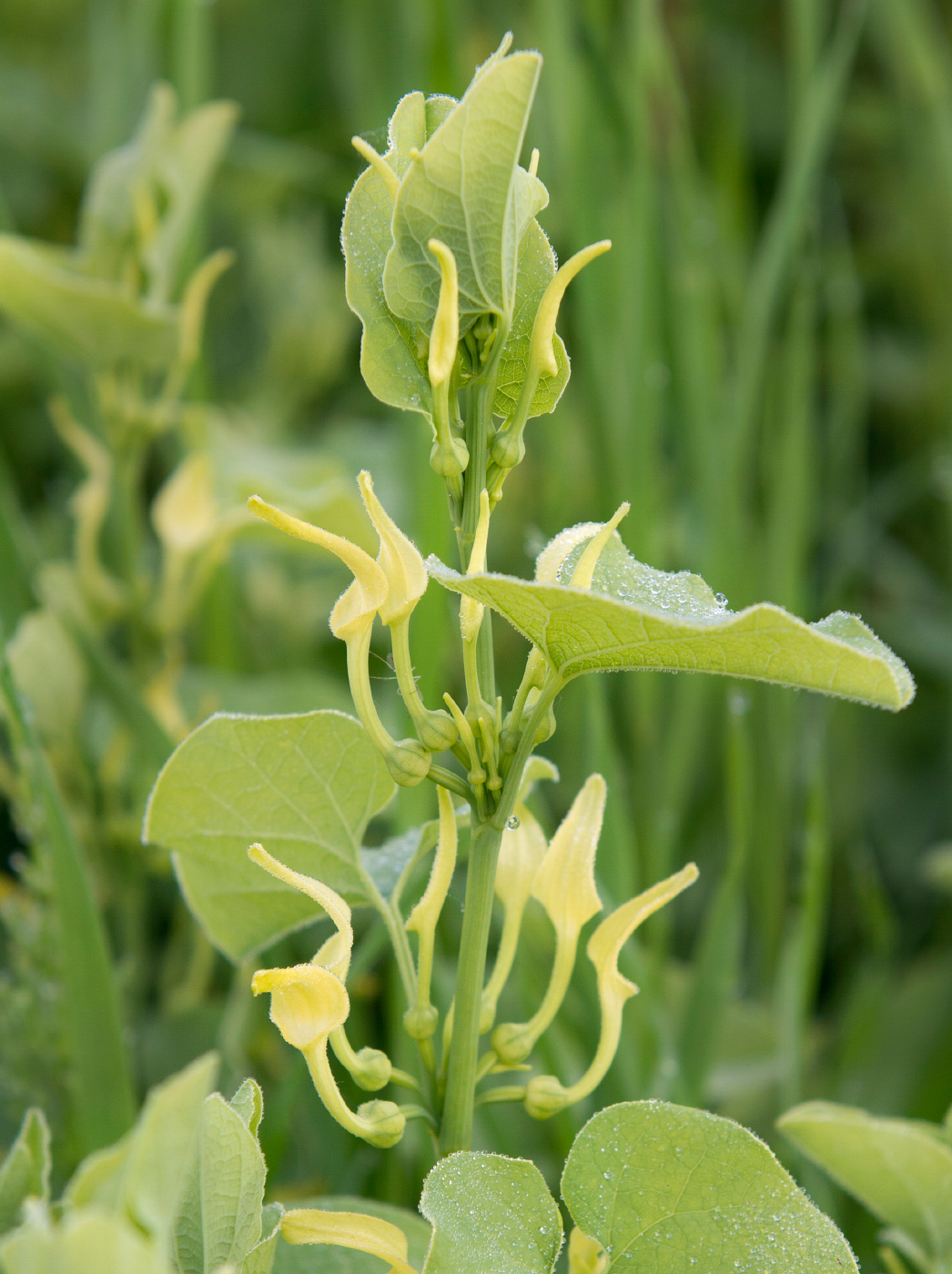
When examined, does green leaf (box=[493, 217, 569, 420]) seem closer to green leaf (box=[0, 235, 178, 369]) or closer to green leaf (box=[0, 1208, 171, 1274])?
green leaf (box=[0, 1208, 171, 1274])

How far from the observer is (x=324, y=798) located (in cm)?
26

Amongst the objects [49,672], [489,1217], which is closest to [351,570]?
[489,1217]

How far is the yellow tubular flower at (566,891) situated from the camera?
0.24 meters

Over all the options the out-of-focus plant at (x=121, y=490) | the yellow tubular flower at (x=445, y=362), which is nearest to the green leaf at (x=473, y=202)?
the yellow tubular flower at (x=445, y=362)

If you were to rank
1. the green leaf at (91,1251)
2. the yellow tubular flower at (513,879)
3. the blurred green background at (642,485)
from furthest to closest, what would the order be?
1. the blurred green background at (642,485)
2. the yellow tubular flower at (513,879)
3. the green leaf at (91,1251)

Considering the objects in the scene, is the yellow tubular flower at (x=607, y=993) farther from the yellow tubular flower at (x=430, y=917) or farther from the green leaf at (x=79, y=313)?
the green leaf at (x=79, y=313)

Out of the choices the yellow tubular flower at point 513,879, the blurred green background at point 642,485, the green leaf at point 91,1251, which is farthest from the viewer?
the blurred green background at point 642,485

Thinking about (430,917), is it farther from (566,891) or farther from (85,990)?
(85,990)

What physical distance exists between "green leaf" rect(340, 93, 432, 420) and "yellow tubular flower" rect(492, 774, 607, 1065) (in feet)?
0.27

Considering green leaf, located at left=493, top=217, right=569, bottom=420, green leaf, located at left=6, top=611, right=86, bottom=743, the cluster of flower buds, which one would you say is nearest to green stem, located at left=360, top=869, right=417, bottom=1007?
the cluster of flower buds

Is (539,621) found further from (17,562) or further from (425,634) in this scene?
(17,562)

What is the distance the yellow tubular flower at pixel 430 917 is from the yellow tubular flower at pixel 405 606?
2cm

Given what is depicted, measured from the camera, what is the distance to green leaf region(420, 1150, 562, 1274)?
0.20m

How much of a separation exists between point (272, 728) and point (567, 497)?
1.25 feet
